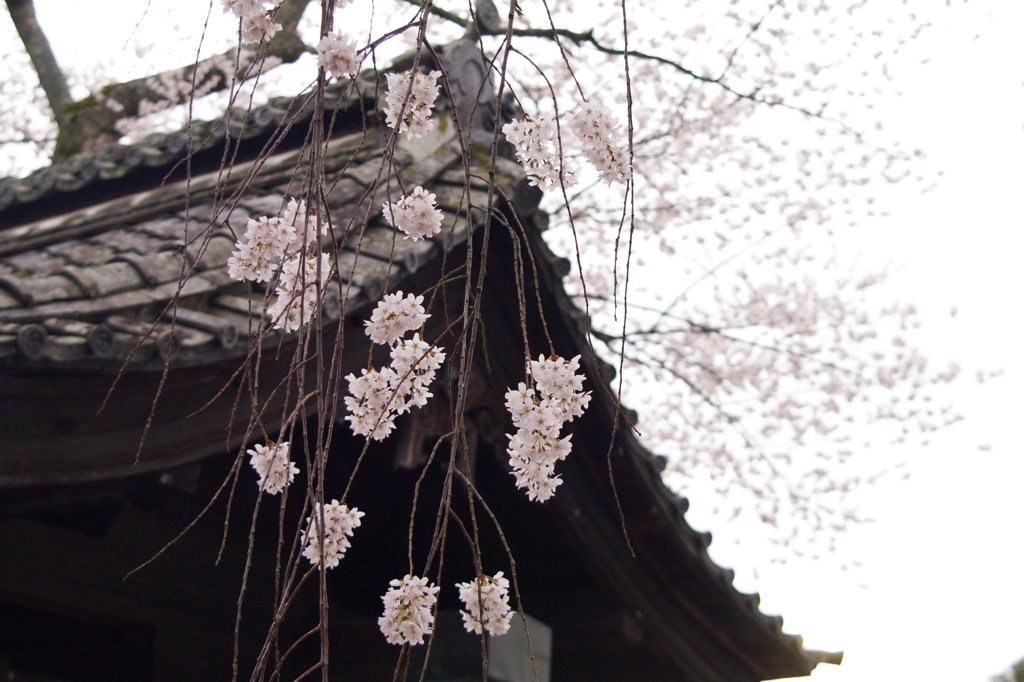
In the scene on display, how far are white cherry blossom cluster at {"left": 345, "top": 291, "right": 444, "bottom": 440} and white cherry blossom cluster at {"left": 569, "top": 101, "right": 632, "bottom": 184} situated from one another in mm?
426

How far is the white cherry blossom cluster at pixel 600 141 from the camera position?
4.96 feet

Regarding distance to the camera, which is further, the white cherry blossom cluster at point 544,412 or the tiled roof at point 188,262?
the tiled roof at point 188,262

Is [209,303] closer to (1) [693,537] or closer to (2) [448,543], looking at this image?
(2) [448,543]

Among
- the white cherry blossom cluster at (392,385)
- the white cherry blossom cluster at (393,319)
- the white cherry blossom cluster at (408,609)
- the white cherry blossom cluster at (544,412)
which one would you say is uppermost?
the white cherry blossom cluster at (393,319)

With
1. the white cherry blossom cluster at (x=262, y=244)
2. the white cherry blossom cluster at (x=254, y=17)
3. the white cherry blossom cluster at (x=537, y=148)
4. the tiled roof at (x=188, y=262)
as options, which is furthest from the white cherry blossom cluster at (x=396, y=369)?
the white cherry blossom cluster at (x=254, y=17)

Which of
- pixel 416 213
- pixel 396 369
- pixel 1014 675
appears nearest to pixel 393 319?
pixel 396 369

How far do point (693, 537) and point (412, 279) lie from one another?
1481 millimetres

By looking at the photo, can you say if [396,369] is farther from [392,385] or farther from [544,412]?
[544,412]

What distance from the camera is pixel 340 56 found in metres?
1.36

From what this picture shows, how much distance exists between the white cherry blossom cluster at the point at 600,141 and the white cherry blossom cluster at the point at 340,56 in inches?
17.1

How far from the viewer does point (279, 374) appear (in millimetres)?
2133

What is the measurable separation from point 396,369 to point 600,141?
59 cm

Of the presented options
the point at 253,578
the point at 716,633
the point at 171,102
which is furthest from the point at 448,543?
the point at 171,102

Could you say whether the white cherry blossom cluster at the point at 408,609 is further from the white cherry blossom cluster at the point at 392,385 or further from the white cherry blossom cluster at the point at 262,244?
the white cherry blossom cluster at the point at 262,244
